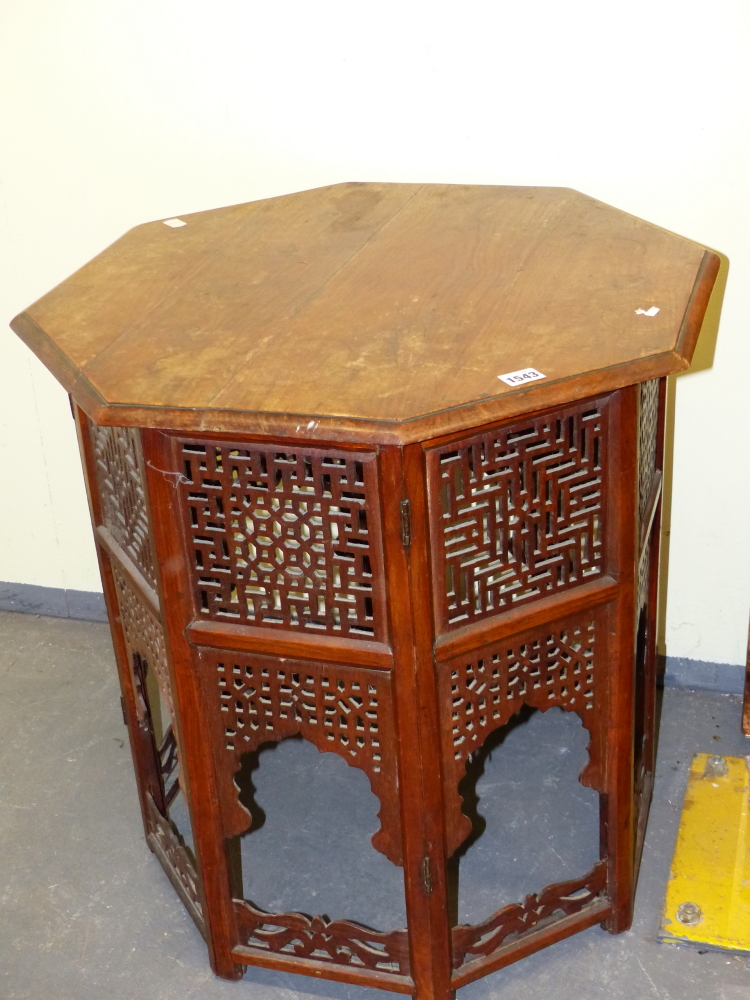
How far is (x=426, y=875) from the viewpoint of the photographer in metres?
2.16

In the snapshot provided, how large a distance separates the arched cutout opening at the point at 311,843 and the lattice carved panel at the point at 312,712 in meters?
0.47

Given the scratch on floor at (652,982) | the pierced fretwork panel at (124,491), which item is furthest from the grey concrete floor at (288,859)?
the pierced fretwork panel at (124,491)

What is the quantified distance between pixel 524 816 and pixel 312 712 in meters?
0.87

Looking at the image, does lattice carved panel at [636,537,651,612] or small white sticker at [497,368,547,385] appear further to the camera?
lattice carved panel at [636,537,651,612]

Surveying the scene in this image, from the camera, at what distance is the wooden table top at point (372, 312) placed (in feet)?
5.92

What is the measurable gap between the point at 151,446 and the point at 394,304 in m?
0.50

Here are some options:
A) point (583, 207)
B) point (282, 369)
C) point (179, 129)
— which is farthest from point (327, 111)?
point (282, 369)

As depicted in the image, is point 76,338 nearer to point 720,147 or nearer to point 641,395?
point 641,395

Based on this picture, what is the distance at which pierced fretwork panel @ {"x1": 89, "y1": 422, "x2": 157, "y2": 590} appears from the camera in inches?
82.9

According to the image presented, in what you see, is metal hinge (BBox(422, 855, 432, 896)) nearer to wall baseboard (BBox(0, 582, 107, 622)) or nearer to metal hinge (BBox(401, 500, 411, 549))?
metal hinge (BBox(401, 500, 411, 549))

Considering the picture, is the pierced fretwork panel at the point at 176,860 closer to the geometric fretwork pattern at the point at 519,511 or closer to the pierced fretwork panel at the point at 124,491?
the pierced fretwork panel at the point at 124,491

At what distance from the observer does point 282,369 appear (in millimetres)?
1905

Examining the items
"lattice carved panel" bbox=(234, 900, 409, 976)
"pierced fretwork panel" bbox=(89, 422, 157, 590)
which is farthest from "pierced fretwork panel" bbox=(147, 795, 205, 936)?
"pierced fretwork panel" bbox=(89, 422, 157, 590)

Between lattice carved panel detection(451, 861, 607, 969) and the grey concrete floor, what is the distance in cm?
9
